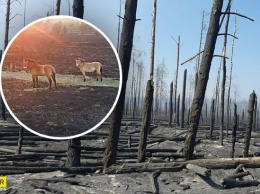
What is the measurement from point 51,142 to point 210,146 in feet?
22.4

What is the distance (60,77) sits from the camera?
2.90 metres

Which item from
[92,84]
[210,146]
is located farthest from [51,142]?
[92,84]

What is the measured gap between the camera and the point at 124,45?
23.3 ft

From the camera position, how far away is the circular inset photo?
2.77 m

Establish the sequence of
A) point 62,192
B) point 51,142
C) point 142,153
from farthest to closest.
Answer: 1. point 51,142
2. point 142,153
3. point 62,192

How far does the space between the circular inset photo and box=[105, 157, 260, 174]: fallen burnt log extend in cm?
428

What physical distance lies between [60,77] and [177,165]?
487cm

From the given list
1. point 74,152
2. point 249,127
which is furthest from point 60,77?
point 249,127

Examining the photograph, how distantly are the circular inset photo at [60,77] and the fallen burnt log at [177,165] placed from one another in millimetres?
4278

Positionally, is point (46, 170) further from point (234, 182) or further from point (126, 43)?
point (234, 182)

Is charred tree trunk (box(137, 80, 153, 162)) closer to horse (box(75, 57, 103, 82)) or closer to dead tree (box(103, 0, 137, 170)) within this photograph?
dead tree (box(103, 0, 137, 170))

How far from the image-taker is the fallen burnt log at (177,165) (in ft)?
23.1

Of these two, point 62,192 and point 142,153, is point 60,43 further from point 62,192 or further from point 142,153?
point 142,153

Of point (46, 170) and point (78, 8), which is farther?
point (46, 170)
